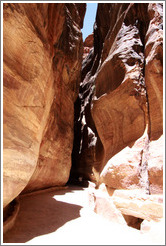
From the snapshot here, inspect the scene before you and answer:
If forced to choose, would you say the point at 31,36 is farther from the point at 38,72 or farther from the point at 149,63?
the point at 149,63

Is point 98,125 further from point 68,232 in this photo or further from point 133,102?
point 68,232

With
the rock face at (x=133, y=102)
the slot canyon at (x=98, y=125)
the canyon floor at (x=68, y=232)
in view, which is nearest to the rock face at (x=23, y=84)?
the slot canyon at (x=98, y=125)

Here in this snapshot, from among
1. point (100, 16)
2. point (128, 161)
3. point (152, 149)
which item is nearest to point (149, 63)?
point (152, 149)

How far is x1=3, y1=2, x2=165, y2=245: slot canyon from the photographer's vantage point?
2.90 meters

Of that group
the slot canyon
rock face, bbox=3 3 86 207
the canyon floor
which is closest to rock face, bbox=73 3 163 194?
the slot canyon

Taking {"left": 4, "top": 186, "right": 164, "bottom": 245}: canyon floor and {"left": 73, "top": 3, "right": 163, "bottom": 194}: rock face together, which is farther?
{"left": 73, "top": 3, "right": 163, "bottom": 194}: rock face

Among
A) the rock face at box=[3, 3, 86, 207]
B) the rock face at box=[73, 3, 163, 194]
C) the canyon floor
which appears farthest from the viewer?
the rock face at box=[73, 3, 163, 194]

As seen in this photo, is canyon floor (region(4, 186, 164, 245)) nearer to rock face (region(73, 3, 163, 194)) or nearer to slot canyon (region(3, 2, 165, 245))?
slot canyon (region(3, 2, 165, 245))

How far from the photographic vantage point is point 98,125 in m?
7.13

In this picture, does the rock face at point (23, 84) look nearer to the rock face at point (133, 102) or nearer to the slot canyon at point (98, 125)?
the slot canyon at point (98, 125)

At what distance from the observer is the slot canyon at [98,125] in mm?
2898

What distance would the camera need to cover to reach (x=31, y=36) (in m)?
3.44

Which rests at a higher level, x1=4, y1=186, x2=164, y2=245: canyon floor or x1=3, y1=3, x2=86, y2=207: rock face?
x1=3, y1=3, x2=86, y2=207: rock face

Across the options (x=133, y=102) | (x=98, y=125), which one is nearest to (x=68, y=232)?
(x=133, y=102)
